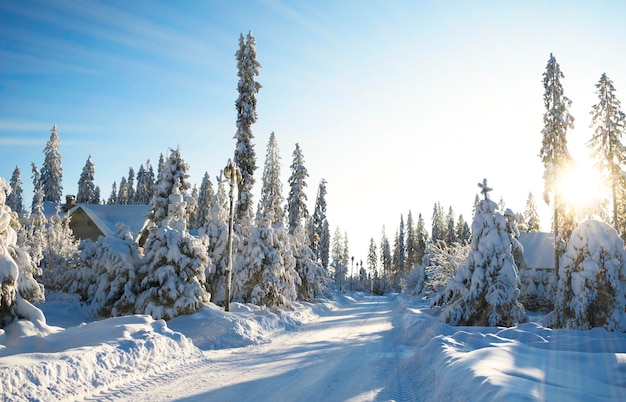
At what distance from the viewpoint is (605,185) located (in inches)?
1213

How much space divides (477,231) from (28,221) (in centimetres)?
3845

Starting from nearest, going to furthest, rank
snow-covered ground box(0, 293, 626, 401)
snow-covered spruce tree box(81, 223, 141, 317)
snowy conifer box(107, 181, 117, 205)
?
1. snow-covered ground box(0, 293, 626, 401)
2. snow-covered spruce tree box(81, 223, 141, 317)
3. snowy conifer box(107, 181, 117, 205)

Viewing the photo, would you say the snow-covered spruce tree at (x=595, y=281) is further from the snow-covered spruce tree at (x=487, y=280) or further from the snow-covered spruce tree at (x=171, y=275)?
the snow-covered spruce tree at (x=171, y=275)

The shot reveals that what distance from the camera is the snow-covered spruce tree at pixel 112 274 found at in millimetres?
15617

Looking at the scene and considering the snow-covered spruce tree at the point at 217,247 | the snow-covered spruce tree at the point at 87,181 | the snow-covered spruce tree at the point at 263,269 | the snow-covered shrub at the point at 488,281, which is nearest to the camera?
the snow-covered shrub at the point at 488,281

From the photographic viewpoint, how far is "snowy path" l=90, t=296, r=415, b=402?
7.19 meters

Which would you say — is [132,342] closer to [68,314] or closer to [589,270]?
[68,314]

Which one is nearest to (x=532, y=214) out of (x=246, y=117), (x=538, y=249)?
(x=538, y=249)

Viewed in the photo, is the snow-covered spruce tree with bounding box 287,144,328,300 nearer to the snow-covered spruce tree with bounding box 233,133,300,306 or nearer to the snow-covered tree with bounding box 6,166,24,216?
the snow-covered spruce tree with bounding box 233,133,300,306

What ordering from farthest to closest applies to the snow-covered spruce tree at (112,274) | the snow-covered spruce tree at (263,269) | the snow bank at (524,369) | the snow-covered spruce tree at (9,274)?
the snow-covered spruce tree at (263,269) < the snow-covered spruce tree at (112,274) < the snow-covered spruce tree at (9,274) < the snow bank at (524,369)

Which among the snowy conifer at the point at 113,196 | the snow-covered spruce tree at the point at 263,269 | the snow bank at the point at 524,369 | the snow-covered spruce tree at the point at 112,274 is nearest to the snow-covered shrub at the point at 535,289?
the snow-covered spruce tree at the point at 263,269

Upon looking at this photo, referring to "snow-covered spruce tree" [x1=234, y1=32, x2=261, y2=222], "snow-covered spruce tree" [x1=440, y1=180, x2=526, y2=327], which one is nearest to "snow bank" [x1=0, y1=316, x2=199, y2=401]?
"snow-covered spruce tree" [x1=440, y1=180, x2=526, y2=327]

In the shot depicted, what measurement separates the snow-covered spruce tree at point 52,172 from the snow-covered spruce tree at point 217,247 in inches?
2160

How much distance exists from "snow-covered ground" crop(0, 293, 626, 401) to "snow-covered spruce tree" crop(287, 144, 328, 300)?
76.0ft
